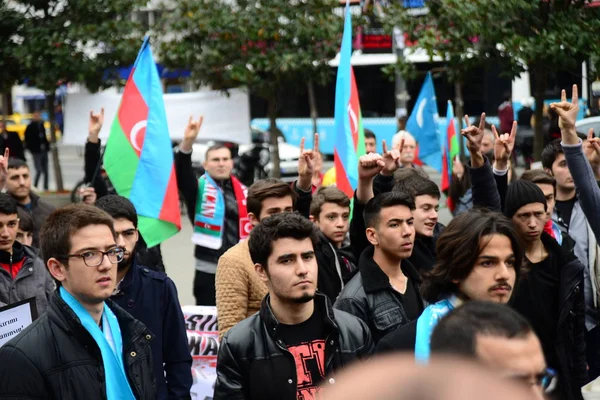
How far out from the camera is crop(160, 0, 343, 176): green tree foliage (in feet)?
60.2

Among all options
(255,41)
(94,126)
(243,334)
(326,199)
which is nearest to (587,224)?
(326,199)

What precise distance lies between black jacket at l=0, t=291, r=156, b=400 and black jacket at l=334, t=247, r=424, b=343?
125cm

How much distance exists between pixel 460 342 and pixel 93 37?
17801 millimetres

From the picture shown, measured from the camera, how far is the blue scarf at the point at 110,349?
370 centimetres

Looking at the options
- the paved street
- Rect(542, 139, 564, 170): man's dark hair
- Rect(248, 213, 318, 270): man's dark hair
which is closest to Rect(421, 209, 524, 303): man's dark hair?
Rect(248, 213, 318, 270): man's dark hair

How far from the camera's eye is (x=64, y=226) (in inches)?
155

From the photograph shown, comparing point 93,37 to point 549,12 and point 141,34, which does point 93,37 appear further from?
point 549,12

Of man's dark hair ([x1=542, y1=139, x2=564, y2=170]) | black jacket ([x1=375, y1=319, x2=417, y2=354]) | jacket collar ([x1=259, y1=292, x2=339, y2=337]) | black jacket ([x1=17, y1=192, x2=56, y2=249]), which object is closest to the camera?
black jacket ([x1=375, y1=319, x2=417, y2=354])

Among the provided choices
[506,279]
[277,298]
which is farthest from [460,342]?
[277,298]

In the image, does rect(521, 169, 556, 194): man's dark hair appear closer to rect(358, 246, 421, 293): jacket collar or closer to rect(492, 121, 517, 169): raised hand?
rect(492, 121, 517, 169): raised hand

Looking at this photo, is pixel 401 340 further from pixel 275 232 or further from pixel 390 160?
pixel 390 160

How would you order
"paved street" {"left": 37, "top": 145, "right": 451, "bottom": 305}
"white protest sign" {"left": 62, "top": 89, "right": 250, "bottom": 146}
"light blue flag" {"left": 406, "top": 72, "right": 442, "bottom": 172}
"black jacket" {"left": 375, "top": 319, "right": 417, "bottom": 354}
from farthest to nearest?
"white protest sign" {"left": 62, "top": 89, "right": 250, "bottom": 146}
"light blue flag" {"left": 406, "top": 72, "right": 442, "bottom": 172}
"paved street" {"left": 37, "top": 145, "right": 451, "bottom": 305}
"black jacket" {"left": 375, "top": 319, "right": 417, "bottom": 354}

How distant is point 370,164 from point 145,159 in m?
2.76

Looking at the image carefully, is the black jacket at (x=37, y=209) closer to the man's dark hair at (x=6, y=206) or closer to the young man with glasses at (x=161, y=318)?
the man's dark hair at (x=6, y=206)
